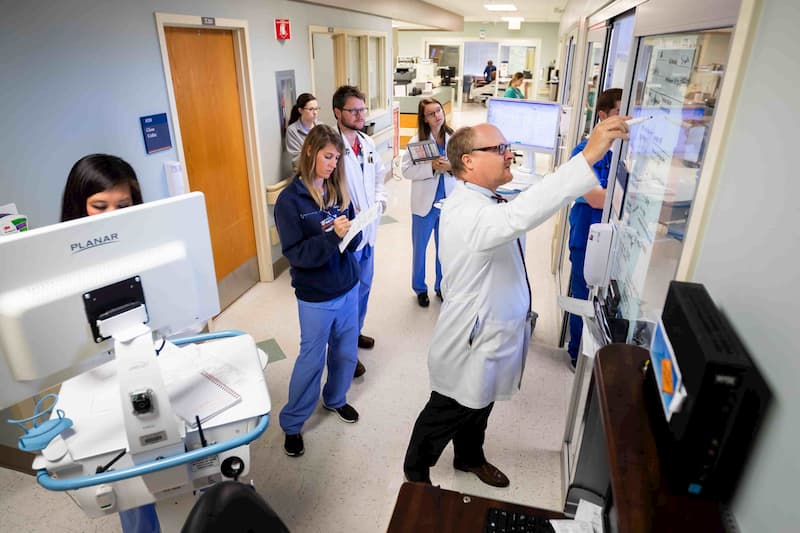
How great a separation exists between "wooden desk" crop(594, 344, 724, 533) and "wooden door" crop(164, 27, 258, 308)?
10.9 ft

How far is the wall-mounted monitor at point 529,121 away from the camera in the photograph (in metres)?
3.88

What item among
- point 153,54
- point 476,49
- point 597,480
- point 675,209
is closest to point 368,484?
point 597,480

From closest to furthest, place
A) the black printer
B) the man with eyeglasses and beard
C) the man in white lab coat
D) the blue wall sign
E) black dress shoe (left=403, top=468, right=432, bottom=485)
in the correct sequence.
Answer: the black printer
the man in white lab coat
black dress shoe (left=403, top=468, right=432, bottom=485)
the blue wall sign
the man with eyeglasses and beard

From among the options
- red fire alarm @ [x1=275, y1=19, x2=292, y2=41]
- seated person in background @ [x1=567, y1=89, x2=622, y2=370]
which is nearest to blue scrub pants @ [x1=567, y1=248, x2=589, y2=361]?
seated person in background @ [x1=567, y1=89, x2=622, y2=370]

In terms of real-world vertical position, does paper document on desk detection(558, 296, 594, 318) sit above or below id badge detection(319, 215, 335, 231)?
below

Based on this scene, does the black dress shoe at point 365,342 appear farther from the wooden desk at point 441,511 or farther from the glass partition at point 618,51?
the glass partition at point 618,51

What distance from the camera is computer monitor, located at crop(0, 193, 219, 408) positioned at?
1138 mm

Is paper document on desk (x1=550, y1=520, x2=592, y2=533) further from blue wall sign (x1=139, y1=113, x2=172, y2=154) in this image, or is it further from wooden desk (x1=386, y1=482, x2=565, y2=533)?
blue wall sign (x1=139, y1=113, x2=172, y2=154)

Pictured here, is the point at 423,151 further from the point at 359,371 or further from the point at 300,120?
the point at 359,371

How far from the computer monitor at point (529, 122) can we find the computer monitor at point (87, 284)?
3120 mm

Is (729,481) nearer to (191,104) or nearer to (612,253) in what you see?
(612,253)

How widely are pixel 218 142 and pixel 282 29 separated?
128 centimetres

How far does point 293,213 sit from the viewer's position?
224cm

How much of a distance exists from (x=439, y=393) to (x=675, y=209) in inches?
46.2
